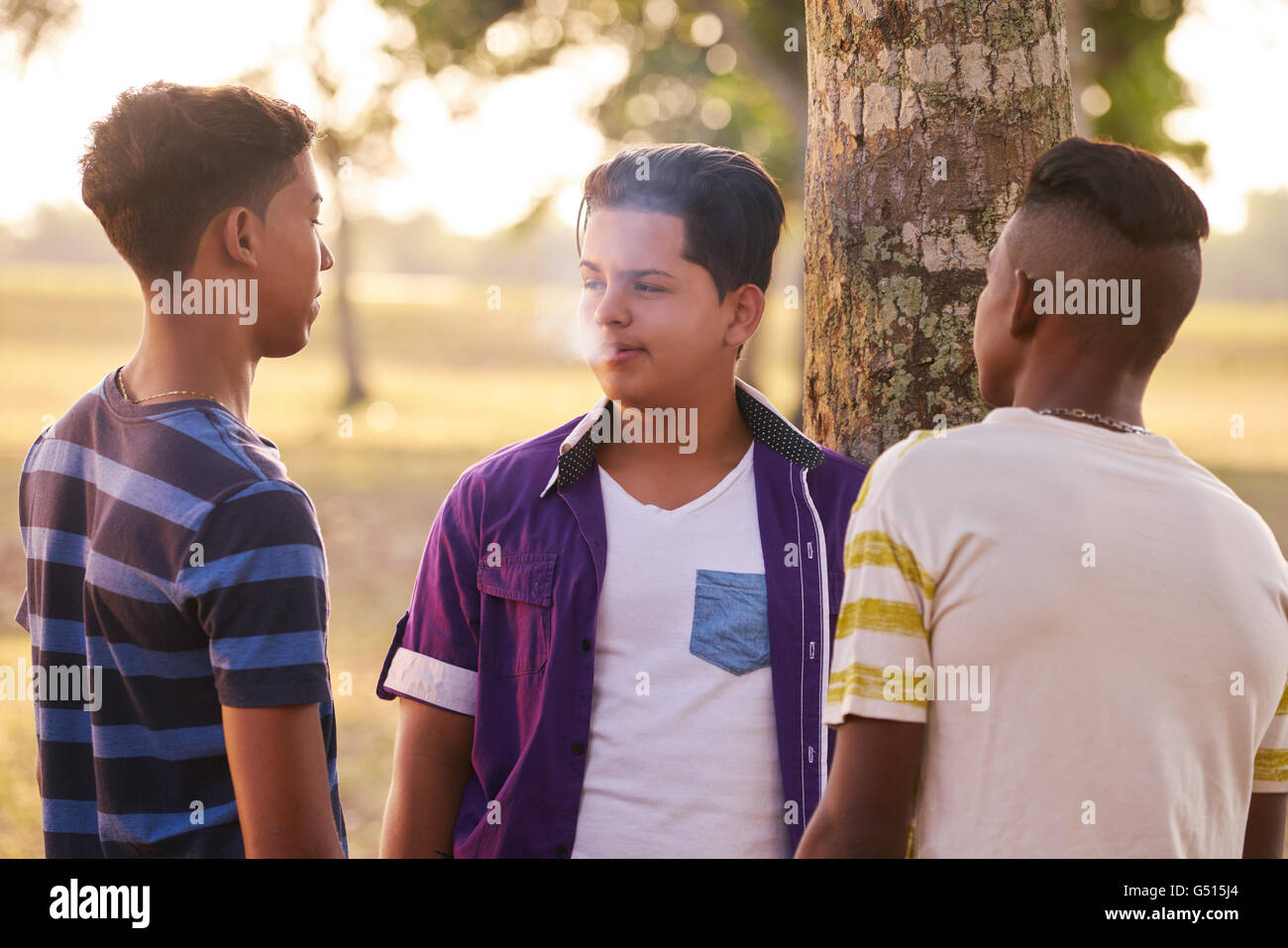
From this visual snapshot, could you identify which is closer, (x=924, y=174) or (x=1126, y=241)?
(x=1126, y=241)

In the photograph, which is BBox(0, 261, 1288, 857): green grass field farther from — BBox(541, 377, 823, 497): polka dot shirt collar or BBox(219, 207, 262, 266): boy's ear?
BBox(219, 207, 262, 266): boy's ear

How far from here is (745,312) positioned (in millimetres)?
2801

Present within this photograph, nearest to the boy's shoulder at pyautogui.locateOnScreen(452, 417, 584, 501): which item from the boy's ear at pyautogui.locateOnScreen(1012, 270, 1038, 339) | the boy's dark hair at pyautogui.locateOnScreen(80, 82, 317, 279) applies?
the boy's dark hair at pyautogui.locateOnScreen(80, 82, 317, 279)

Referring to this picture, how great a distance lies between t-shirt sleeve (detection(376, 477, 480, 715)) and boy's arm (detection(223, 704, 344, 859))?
489mm

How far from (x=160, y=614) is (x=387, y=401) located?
92.8ft

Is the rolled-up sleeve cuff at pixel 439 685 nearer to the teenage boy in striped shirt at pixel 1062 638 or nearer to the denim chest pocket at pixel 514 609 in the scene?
the denim chest pocket at pixel 514 609

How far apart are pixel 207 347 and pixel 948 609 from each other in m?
1.41

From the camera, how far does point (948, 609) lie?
183 centimetres

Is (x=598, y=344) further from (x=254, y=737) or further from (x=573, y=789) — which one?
(x=254, y=737)

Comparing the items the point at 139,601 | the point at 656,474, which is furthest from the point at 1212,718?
the point at 139,601

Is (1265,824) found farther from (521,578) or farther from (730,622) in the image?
(521,578)

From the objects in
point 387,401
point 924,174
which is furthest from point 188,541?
point 387,401

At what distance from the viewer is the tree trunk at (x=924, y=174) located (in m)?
2.76

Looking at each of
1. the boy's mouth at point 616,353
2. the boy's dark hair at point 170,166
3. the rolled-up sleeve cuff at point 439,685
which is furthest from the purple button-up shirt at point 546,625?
the boy's dark hair at point 170,166
